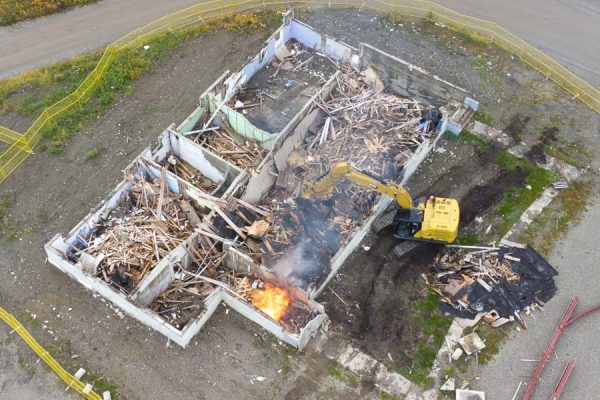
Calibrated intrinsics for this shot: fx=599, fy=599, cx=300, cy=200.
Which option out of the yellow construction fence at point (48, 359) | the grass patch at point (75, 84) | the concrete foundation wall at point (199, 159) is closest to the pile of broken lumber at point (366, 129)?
the concrete foundation wall at point (199, 159)

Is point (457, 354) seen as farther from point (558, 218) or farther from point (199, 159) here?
point (199, 159)

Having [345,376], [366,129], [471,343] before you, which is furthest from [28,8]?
[471,343]

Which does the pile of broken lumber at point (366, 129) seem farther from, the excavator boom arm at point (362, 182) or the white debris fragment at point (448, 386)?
the white debris fragment at point (448, 386)

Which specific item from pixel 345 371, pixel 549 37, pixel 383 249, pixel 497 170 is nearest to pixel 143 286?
pixel 345 371

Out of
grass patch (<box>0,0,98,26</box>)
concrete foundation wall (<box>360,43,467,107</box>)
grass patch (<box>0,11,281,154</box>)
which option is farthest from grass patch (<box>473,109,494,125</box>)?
grass patch (<box>0,0,98,26</box>)

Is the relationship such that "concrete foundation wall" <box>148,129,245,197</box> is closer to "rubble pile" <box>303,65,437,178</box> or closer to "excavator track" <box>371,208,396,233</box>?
"rubble pile" <box>303,65,437,178</box>

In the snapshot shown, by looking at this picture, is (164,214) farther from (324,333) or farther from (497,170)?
(497,170)
